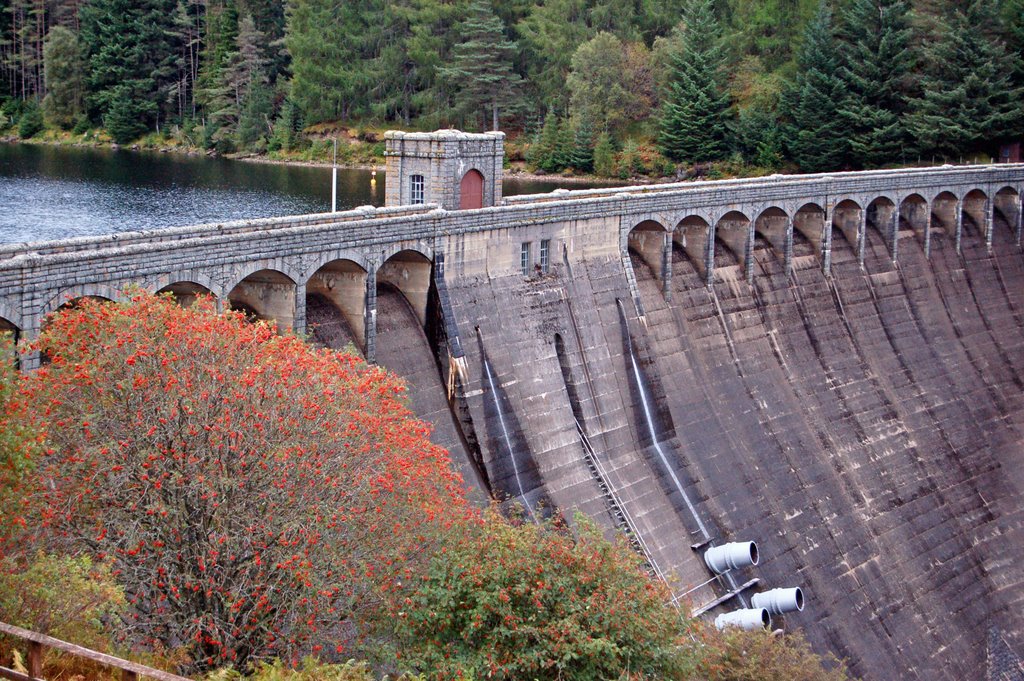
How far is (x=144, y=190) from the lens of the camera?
83375 millimetres

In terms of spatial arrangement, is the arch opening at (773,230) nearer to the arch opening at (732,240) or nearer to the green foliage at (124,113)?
the arch opening at (732,240)

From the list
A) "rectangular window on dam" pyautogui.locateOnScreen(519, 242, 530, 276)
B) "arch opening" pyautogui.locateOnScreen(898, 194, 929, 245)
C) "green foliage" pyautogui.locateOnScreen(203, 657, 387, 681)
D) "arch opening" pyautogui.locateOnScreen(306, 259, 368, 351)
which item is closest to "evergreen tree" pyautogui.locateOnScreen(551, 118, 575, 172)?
"arch opening" pyautogui.locateOnScreen(898, 194, 929, 245)

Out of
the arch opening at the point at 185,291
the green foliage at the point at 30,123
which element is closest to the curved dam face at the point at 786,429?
the arch opening at the point at 185,291

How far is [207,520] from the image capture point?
20141mm

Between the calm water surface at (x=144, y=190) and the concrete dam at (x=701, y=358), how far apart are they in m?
32.0

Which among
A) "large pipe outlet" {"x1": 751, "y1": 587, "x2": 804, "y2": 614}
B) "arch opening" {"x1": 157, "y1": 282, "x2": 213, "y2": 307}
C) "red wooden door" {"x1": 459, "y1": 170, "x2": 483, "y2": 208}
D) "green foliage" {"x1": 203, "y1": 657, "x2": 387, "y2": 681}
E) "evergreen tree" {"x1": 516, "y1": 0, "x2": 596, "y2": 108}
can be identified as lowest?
"large pipe outlet" {"x1": 751, "y1": 587, "x2": 804, "y2": 614}

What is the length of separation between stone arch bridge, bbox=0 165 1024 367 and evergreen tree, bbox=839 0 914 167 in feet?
78.6

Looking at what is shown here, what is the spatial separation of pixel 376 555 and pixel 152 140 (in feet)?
323

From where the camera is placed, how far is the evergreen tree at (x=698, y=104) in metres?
99.9

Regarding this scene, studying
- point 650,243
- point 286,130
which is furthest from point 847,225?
point 286,130

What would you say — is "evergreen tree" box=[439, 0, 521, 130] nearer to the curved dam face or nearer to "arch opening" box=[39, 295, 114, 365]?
the curved dam face

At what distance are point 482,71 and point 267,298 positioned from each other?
83.8m

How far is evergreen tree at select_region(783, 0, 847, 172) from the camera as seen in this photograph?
9369cm

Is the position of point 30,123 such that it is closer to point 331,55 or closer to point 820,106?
point 331,55
